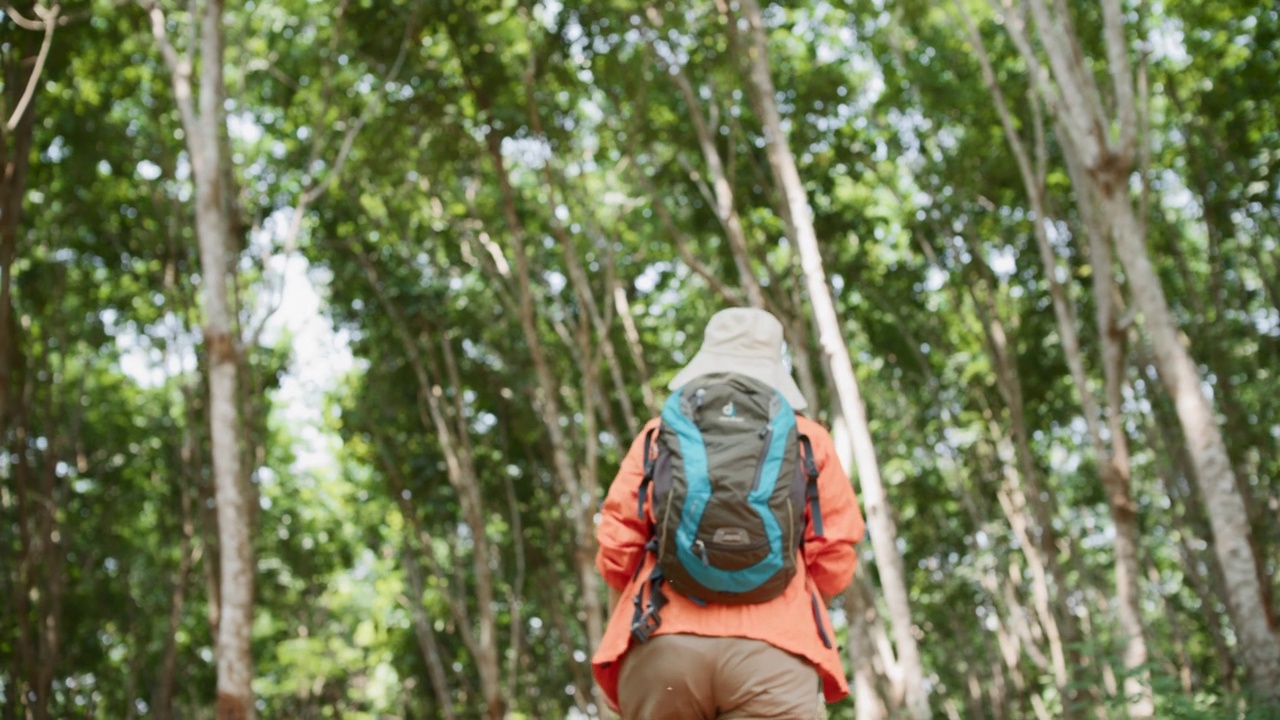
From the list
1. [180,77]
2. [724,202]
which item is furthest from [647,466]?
[724,202]

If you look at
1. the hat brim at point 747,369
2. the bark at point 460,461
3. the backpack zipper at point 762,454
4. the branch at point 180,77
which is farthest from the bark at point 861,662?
the backpack zipper at point 762,454

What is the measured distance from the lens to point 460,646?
2189 cm

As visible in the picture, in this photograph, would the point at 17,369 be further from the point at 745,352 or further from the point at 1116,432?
the point at 745,352

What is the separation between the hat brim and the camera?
3.25 metres

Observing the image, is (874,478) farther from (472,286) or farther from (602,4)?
(472,286)

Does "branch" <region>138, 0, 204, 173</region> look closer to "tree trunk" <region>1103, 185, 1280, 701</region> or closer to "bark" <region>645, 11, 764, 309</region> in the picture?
"bark" <region>645, 11, 764, 309</region>

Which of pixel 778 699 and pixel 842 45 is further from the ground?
pixel 842 45

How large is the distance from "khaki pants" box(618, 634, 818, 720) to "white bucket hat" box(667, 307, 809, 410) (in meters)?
0.72

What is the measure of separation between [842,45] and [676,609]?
1310cm

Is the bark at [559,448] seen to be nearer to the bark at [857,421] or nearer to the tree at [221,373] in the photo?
the bark at [857,421]

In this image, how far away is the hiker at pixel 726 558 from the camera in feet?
9.26

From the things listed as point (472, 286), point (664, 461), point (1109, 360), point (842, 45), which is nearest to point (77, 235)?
point (472, 286)

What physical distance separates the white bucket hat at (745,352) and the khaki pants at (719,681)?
719 millimetres

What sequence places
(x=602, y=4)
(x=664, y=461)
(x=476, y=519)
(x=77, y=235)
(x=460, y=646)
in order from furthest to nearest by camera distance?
(x=460, y=646) < (x=77, y=235) < (x=476, y=519) < (x=602, y=4) < (x=664, y=461)
